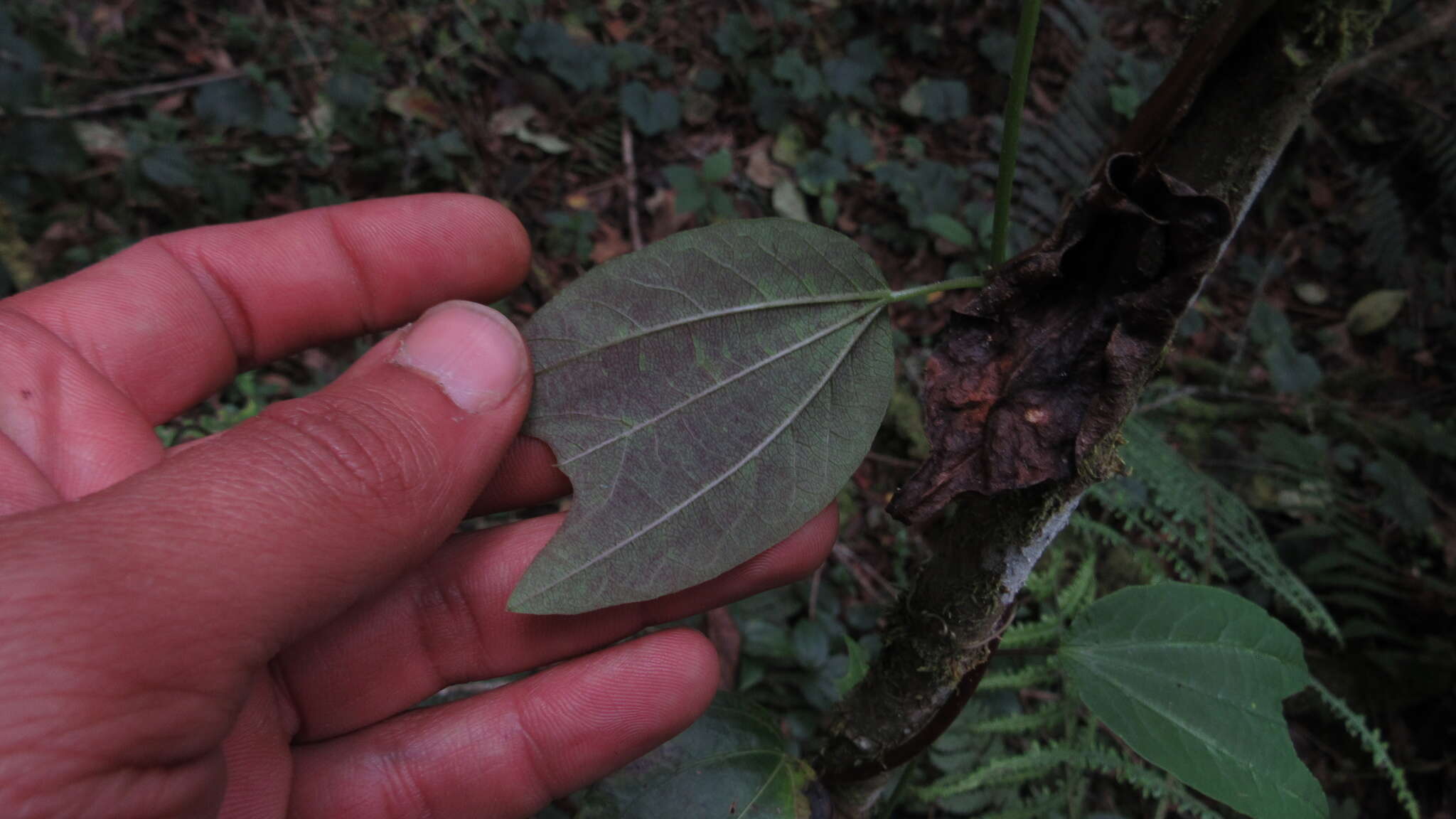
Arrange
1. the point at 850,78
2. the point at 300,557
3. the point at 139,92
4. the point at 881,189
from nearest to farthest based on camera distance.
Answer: the point at 300,557, the point at 139,92, the point at 881,189, the point at 850,78

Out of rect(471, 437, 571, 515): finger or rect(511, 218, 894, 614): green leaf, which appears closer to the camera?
rect(511, 218, 894, 614): green leaf

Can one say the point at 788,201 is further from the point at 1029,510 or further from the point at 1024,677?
the point at 1029,510

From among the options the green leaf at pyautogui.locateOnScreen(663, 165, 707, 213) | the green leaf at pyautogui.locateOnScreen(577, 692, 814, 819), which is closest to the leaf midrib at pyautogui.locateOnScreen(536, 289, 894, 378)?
the green leaf at pyautogui.locateOnScreen(577, 692, 814, 819)

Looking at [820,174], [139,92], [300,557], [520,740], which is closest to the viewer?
[300,557]

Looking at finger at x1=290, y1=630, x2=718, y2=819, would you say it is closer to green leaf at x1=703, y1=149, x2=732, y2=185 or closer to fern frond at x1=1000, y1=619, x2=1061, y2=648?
fern frond at x1=1000, y1=619, x2=1061, y2=648

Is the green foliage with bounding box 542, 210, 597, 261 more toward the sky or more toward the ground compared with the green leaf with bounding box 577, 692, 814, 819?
more toward the sky

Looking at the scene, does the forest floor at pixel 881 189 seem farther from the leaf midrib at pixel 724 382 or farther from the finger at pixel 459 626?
the leaf midrib at pixel 724 382

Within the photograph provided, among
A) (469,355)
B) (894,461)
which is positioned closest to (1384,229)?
(894,461)

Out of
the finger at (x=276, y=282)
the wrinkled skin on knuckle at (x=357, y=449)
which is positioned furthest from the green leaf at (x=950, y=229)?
the wrinkled skin on knuckle at (x=357, y=449)
